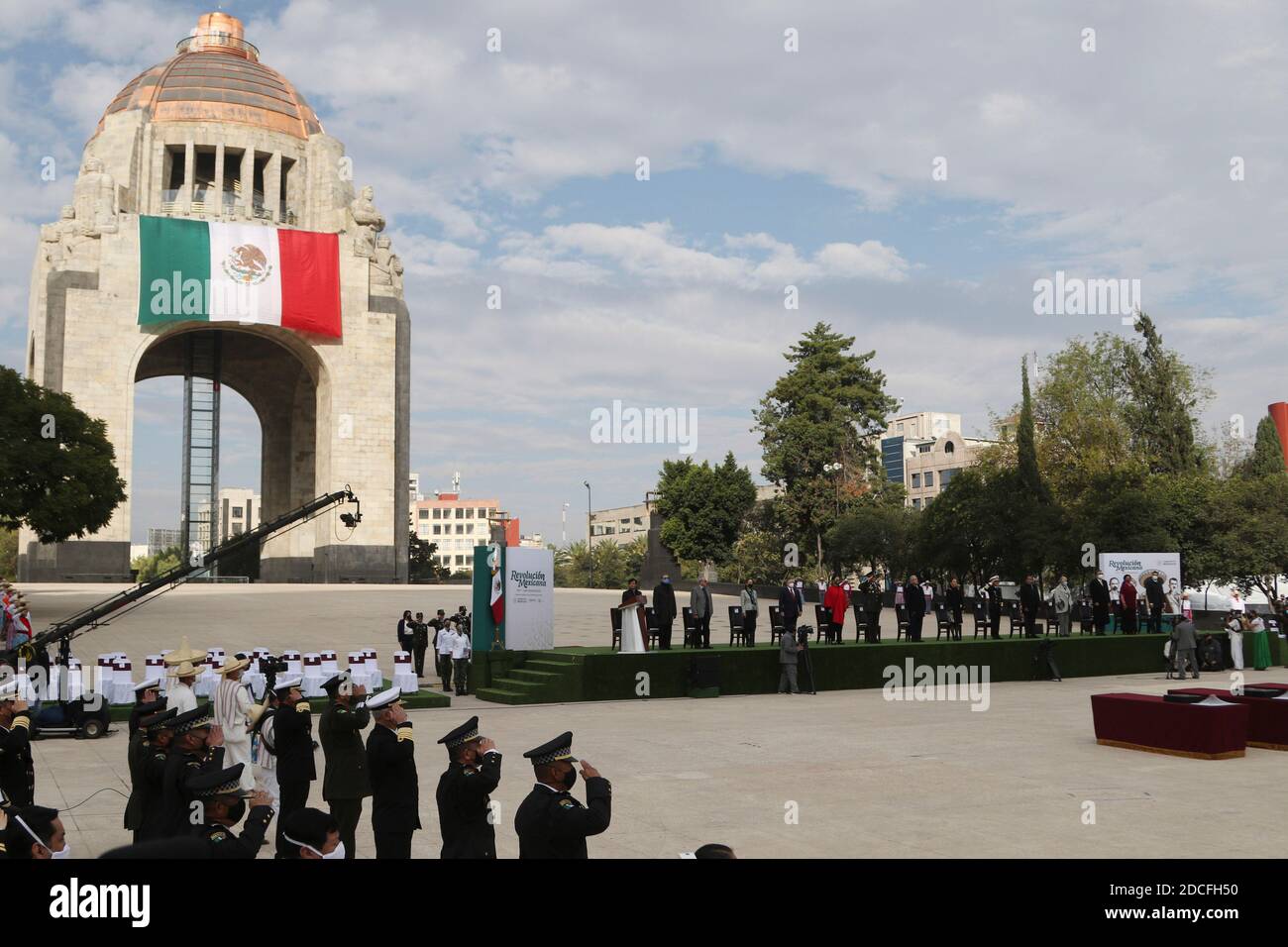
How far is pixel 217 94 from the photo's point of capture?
60469 millimetres

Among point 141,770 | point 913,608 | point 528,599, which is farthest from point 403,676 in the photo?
point 141,770

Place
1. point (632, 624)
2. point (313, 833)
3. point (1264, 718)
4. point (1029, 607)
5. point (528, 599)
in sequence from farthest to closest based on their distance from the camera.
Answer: point (1029, 607)
point (528, 599)
point (632, 624)
point (1264, 718)
point (313, 833)

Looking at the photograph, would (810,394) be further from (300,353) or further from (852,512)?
(300,353)

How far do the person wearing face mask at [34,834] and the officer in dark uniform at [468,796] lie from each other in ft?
7.09

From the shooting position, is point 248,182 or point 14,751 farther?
point 248,182

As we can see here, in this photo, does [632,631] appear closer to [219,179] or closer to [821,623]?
[821,623]

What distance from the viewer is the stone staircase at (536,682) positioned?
2319 centimetres

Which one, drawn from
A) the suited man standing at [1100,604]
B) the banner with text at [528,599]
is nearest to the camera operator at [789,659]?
the banner with text at [528,599]

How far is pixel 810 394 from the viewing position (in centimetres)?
6569

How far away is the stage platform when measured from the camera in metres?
23.5

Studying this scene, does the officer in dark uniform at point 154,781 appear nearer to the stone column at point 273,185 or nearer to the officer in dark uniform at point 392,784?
the officer in dark uniform at point 392,784

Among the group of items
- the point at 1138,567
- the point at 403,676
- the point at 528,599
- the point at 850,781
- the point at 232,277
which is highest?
the point at 232,277

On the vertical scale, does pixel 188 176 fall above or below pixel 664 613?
above

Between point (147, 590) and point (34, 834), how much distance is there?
2754cm
